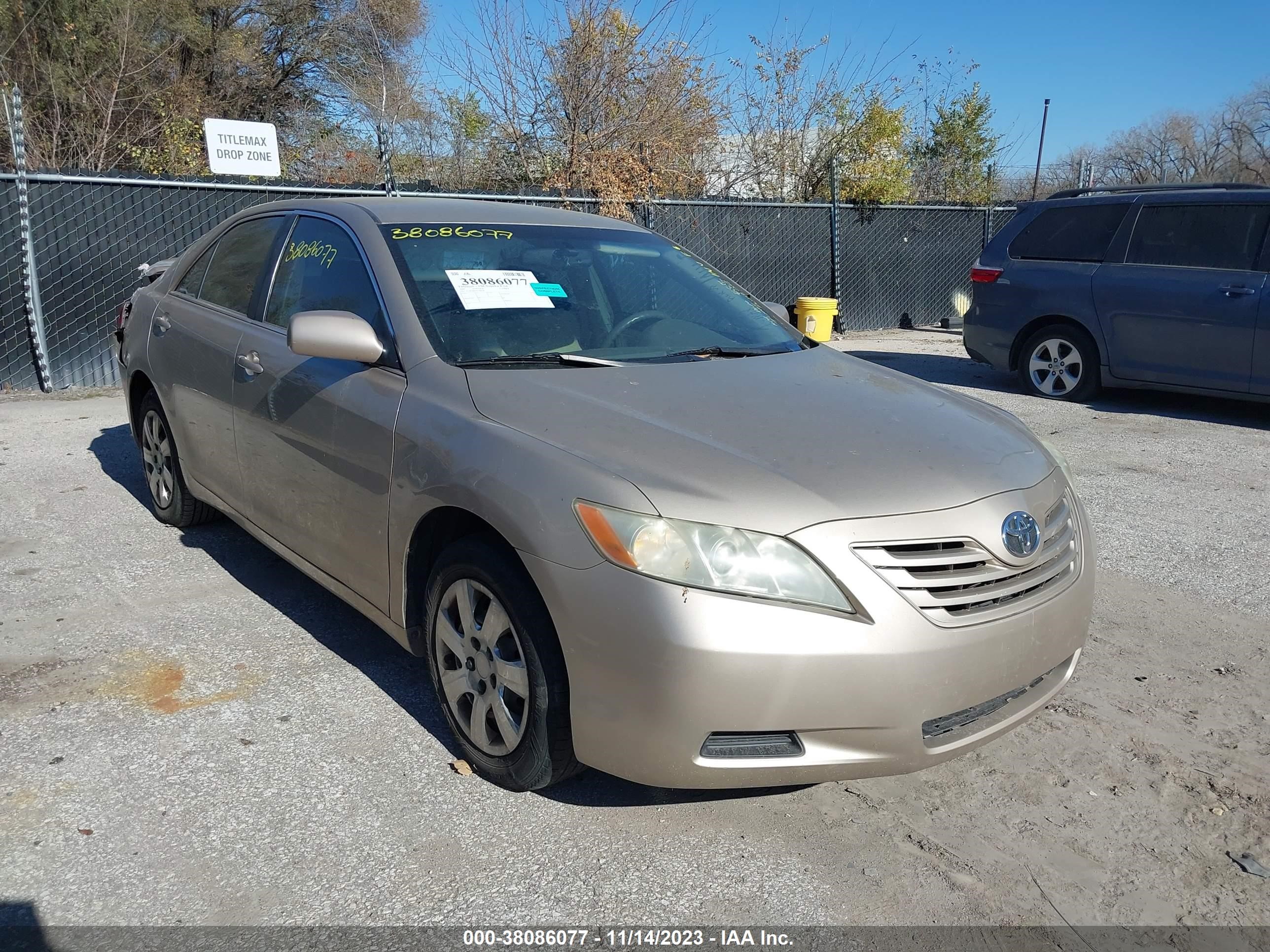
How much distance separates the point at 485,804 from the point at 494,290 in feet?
5.59

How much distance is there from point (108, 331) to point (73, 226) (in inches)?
38.1

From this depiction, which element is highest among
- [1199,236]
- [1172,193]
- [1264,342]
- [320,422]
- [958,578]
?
[1172,193]

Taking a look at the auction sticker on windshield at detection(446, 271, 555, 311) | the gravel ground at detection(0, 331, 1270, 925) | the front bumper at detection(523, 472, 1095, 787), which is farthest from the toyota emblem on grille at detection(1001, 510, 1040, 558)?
the auction sticker on windshield at detection(446, 271, 555, 311)

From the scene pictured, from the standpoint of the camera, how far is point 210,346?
434 cm

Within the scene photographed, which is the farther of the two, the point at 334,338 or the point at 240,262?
the point at 240,262

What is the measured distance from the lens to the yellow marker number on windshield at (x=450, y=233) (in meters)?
3.66

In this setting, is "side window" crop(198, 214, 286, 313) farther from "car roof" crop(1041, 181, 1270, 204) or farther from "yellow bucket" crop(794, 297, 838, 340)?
"yellow bucket" crop(794, 297, 838, 340)

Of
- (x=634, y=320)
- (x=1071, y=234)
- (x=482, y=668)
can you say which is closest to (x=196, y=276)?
(x=634, y=320)

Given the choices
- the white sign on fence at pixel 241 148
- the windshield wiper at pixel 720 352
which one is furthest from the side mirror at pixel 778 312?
the white sign on fence at pixel 241 148

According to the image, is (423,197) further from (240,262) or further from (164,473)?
(164,473)

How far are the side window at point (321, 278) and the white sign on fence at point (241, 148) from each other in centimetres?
690

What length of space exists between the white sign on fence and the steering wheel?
7864 mm

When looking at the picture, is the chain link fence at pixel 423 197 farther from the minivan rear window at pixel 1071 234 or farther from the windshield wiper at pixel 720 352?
the windshield wiper at pixel 720 352

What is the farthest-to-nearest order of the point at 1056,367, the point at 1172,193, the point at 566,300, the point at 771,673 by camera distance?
the point at 1056,367 < the point at 1172,193 < the point at 566,300 < the point at 771,673
